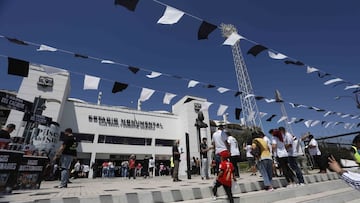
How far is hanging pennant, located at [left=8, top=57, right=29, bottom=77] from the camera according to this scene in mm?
Answer: 6059

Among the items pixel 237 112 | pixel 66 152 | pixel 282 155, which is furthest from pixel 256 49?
pixel 66 152

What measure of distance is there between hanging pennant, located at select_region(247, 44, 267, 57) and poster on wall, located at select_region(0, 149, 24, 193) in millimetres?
7334

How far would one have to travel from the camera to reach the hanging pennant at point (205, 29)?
6.00 meters

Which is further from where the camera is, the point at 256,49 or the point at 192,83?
the point at 192,83

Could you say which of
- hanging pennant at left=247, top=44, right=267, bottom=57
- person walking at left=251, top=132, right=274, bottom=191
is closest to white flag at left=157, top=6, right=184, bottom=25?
hanging pennant at left=247, top=44, right=267, bottom=57

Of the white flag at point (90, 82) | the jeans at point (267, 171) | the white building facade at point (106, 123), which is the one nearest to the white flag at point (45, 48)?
the white flag at point (90, 82)

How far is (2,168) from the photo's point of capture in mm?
4773

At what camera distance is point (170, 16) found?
17.7ft

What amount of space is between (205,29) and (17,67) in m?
5.52

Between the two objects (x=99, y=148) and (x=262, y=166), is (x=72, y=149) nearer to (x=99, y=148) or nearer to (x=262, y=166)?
(x=262, y=166)

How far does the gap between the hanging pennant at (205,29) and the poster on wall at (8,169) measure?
562 cm

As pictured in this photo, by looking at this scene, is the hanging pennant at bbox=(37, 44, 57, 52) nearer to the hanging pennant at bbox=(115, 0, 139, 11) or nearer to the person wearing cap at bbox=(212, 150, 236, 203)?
the hanging pennant at bbox=(115, 0, 139, 11)

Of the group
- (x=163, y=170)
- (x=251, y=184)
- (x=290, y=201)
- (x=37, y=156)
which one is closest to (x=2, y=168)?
(x=37, y=156)

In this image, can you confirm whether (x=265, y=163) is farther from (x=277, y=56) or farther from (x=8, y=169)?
(x=8, y=169)
